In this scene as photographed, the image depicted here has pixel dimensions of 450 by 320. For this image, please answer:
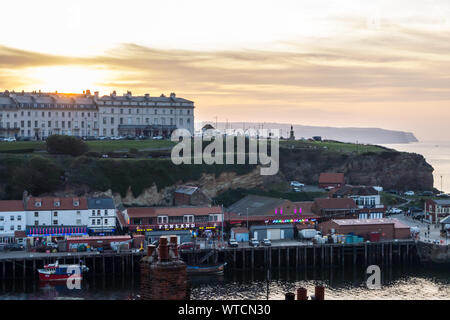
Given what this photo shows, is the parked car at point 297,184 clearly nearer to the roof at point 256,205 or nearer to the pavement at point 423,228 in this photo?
the roof at point 256,205

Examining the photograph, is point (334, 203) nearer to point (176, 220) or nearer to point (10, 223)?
point (176, 220)

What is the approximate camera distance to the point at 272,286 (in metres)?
54.3

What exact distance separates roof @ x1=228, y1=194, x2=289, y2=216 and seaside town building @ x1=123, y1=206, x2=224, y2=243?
5373mm

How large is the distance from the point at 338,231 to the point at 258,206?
510 inches

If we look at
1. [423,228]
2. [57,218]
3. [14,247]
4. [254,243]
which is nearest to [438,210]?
[423,228]

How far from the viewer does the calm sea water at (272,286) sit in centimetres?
5012

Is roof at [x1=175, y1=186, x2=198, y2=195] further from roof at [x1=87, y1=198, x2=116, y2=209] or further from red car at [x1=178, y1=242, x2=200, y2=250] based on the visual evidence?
red car at [x1=178, y1=242, x2=200, y2=250]

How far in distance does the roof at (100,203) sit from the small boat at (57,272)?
1496cm

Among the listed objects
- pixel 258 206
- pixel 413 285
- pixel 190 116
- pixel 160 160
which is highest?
pixel 190 116

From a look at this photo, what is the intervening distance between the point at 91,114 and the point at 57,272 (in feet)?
251

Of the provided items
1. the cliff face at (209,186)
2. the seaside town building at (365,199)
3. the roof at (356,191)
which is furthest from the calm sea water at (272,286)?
the cliff face at (209,186)
